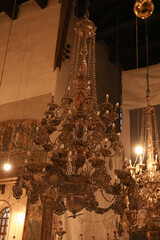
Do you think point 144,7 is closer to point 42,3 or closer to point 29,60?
point 29,60

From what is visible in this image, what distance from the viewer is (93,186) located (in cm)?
474

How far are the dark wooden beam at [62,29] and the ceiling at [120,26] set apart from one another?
1.72 m

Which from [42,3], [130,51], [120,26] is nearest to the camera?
[42,3]

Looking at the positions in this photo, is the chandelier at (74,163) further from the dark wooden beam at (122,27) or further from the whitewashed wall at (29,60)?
the dark wooden beam at (122,27)

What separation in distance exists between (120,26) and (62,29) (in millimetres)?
2535

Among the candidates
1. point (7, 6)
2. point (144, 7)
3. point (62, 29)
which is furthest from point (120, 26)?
point (144, 7)

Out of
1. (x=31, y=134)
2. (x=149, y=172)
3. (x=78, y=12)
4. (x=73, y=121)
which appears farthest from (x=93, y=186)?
(x=78, y=12)

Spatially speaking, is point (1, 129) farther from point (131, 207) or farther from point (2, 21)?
point (131, 207)

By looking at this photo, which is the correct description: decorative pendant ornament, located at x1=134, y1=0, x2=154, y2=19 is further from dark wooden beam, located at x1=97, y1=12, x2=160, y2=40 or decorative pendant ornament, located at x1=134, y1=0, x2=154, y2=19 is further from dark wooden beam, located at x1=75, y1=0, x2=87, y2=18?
dark wooden beam, located at x1=75, y1=0, x2=87, y2=18

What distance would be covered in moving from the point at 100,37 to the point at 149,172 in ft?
18.3

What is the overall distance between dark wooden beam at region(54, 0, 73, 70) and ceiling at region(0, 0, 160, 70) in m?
1.72

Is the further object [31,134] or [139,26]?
[139,26]

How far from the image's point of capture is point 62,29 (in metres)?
8.23

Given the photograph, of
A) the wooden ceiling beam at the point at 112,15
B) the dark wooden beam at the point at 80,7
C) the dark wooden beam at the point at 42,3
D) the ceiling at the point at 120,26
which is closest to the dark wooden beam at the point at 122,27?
the ceiling at the point at 120,26
